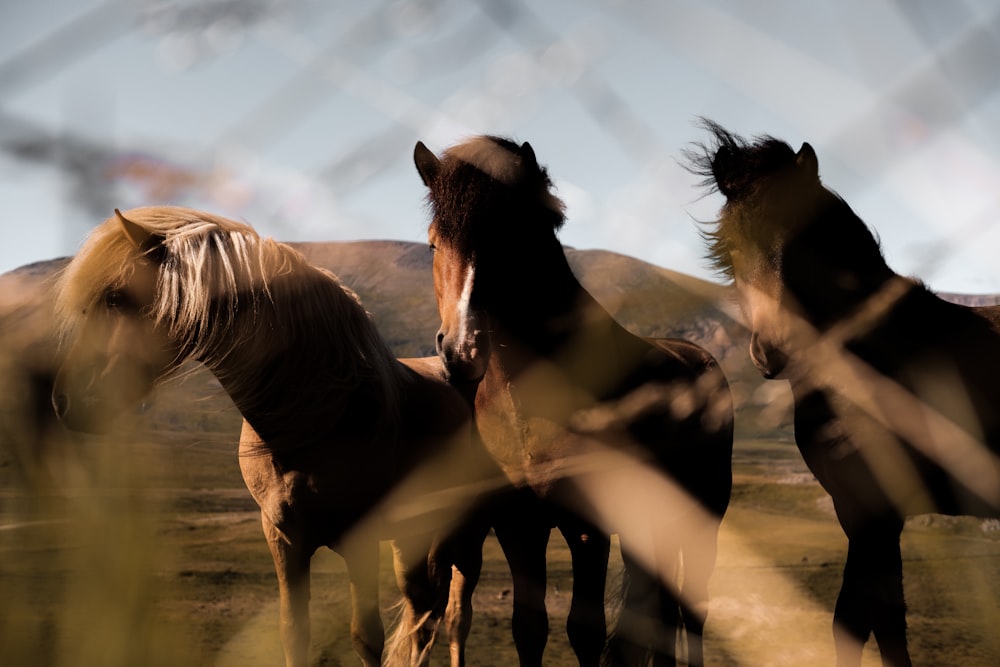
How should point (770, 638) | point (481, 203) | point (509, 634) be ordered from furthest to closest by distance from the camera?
point (509, 634), point (770, 638), point (481, 203)

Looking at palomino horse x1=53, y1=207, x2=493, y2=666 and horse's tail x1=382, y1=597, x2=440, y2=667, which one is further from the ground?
palomino horse x1=53, y1=207, x2=493, y2=666

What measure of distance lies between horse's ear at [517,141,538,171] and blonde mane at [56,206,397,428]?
1068mm

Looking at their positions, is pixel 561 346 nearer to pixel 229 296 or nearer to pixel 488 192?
pixel 488 192

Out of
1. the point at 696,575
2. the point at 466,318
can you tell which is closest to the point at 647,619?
the point at 696,575

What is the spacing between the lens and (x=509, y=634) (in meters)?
6.80

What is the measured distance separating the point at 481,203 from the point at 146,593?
1.97 meters

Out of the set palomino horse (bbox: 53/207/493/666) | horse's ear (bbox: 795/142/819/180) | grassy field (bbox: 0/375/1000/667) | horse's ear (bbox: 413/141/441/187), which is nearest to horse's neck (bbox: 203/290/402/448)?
palomino horse (bbox: 53/207/493/666)

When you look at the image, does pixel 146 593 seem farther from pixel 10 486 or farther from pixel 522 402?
pixel 522 402

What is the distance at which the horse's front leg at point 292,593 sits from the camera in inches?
138

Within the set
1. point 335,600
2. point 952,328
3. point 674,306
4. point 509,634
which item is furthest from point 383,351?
point 335,600

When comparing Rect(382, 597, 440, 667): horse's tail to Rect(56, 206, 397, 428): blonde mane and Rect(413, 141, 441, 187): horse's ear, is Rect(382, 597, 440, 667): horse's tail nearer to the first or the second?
Rect(56, 206, 397, 428): blonde mane

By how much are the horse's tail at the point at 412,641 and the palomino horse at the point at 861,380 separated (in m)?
2.18

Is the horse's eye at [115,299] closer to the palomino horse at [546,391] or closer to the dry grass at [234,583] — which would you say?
the dry grass at [234,583]

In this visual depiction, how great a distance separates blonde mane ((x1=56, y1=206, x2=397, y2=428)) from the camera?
2.73 metres
